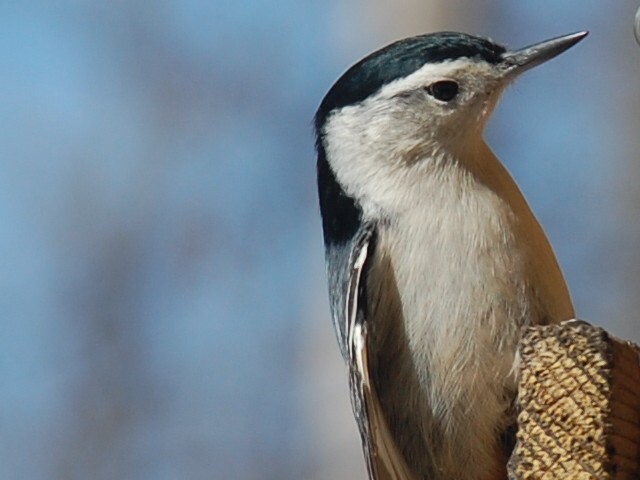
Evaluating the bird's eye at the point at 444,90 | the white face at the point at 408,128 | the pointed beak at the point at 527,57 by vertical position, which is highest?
the pointed beak at the point at 527,57

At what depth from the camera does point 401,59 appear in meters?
2.10

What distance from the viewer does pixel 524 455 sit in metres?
1.52

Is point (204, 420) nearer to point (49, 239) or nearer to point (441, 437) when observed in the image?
point (49, 239)

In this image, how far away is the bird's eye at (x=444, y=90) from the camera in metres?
2.06

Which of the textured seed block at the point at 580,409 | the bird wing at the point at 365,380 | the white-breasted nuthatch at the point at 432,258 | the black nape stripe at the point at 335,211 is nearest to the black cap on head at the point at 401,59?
the white-breasted nuthatch at the point at 432,258

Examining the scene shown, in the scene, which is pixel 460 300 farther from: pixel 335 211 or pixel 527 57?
pixel 527 57

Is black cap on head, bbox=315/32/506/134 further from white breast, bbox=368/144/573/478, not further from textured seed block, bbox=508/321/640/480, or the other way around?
textured seed block, bbox=508/321/640/480

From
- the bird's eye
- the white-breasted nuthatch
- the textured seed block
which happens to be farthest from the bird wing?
the textured seed block

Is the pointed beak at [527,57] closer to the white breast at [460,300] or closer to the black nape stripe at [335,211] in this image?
the white breast at [460,300]

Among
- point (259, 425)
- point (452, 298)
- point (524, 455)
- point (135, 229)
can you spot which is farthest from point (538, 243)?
point (135, 229)

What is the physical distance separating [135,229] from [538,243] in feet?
10.4

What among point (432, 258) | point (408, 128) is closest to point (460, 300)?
point (432, 258)

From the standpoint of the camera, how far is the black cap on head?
6.71 ft

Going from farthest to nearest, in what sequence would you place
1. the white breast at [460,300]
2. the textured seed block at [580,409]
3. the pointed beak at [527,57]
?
the pointed beak at [527,57] < the white breast at [460,300] < the textured seed block at [580,409]
